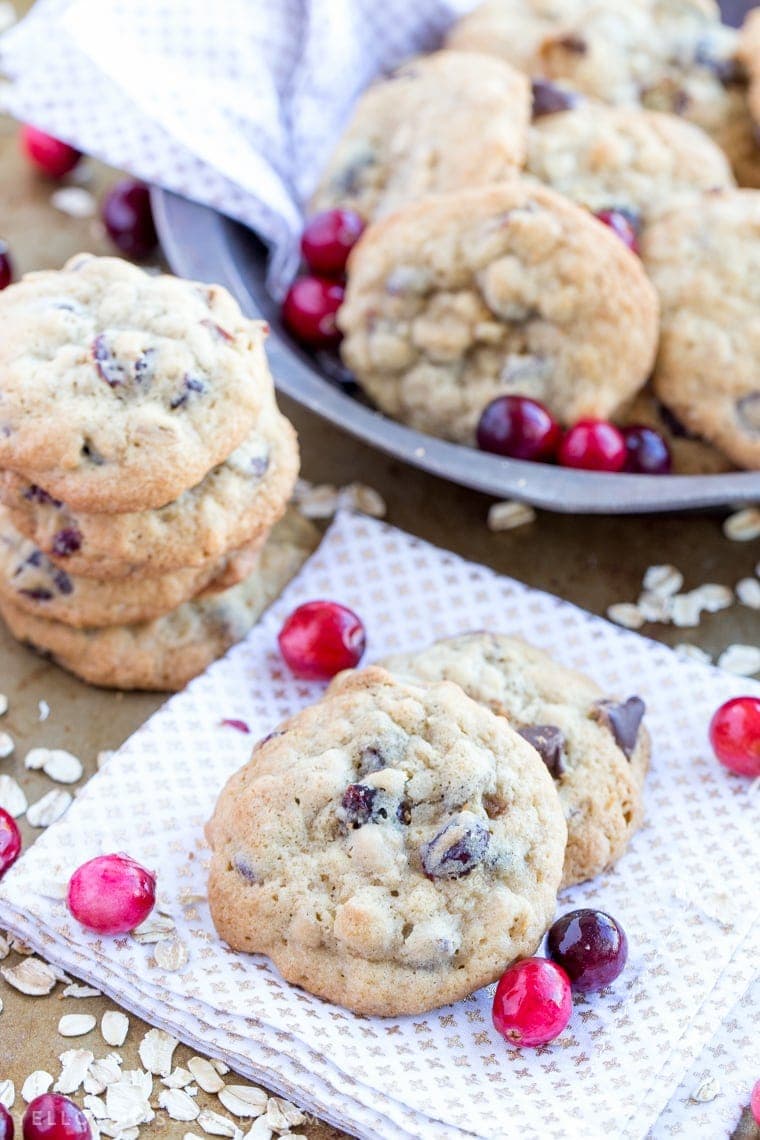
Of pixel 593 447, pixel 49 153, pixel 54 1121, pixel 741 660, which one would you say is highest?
pixel 49 153

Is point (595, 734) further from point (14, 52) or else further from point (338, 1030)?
point (14, 52)

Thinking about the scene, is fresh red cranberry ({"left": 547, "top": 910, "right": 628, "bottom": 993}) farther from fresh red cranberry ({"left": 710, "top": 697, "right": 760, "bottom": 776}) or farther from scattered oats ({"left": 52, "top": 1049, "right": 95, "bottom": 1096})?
scattered oats ({"left": 52, "top": 1049, "right": 95, "bottom": 1096})

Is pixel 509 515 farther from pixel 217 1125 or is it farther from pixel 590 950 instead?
pixel 217 1125

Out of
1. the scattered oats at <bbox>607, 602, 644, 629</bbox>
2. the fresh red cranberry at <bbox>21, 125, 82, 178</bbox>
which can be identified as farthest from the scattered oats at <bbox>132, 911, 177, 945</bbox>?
the fresh red cranberry at <bbox>21, 125, 82, 178</bbox>

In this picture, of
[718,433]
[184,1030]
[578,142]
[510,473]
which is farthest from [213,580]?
[578,142]

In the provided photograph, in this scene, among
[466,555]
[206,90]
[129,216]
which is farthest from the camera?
[129,216]

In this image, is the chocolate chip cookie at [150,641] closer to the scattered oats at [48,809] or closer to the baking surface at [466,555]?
the baking surface at [466,555]

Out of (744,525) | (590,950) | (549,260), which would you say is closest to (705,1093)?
(590,950)
